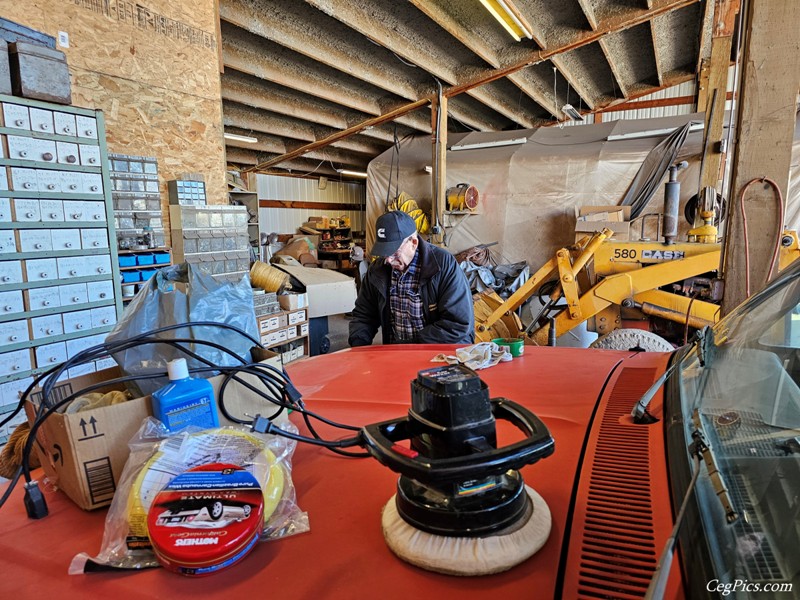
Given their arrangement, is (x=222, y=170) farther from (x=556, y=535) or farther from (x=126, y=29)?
(x=556, y=535)

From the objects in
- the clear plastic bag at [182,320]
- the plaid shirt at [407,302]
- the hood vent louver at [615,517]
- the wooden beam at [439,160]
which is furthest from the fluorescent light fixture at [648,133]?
the clear plastic bag at [182,320]

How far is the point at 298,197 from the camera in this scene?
12.1m

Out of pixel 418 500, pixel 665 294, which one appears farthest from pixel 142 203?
pixel 665 294

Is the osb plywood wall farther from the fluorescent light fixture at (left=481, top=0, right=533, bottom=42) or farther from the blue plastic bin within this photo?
the fluorescent light fixture at (left=481, top=0, right=533, bottom=42)

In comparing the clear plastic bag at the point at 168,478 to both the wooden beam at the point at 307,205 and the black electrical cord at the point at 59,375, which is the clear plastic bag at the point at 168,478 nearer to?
the black electrical cord at the point at 59,375

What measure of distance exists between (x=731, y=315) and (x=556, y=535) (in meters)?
0.84

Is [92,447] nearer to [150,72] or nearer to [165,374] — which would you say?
[165,374]

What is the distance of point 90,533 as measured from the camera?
2.38ft

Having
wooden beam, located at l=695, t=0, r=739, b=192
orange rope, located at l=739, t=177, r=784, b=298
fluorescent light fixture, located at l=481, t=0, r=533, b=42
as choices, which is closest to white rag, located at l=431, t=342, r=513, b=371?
orange rope, located at l=739, t=177, r=784, b=298

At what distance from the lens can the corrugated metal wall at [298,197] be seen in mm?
11359

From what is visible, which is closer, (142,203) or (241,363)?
(241,363)

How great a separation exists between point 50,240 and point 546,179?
705 cm

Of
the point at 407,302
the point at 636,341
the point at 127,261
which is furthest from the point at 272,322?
the point at 636,341

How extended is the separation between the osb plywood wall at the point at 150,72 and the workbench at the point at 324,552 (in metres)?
3.55
